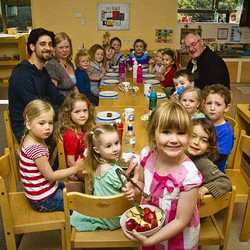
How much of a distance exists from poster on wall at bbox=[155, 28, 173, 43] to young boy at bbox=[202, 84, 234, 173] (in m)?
4.61

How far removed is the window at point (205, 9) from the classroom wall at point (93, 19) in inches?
28.7

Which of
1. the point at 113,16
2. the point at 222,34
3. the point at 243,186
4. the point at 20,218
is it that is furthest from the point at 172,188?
the point at 222,34

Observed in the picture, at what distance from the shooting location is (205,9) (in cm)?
719

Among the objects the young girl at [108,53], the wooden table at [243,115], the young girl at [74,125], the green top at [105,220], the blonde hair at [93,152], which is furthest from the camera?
the young girl at [108,53]

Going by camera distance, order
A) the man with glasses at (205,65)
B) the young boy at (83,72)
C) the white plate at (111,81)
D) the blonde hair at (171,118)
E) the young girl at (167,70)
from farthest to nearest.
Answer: the young girl at (167,70) → the white plate at (111,81) → the young boy at (83,72) → the man with glasses at (205,65) → the blonde hair at (171,118)

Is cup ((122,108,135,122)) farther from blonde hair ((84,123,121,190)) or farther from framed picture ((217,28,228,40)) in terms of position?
framed picture ((217,28,228,40))

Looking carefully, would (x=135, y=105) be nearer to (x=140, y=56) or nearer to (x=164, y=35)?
(x=140, y=56)

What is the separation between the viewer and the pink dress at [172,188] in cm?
131

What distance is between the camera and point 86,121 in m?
2.45

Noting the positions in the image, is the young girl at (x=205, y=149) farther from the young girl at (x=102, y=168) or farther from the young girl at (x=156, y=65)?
the young girl at (x=156, y=65)

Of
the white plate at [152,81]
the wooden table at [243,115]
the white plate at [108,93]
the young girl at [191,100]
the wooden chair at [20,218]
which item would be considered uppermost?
the young girl at [191,100]

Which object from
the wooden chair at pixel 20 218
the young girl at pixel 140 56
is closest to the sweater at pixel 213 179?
the wooden chair at pixel 20 218

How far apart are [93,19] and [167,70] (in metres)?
2.93

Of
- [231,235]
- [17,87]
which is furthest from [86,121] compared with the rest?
[231,235]
